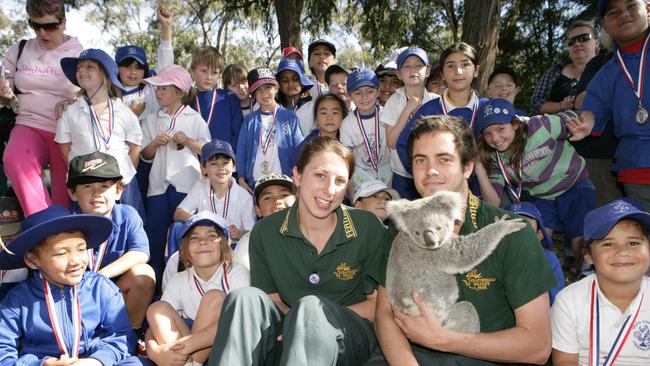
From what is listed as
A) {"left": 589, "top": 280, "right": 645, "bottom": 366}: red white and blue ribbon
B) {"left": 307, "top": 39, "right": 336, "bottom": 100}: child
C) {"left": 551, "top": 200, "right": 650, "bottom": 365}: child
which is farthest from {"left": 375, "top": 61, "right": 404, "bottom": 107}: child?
{"left": 589, "top": 280, "right": 645, "bottom": 366}: red white and blue ribbon

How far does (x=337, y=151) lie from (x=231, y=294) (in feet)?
3.53

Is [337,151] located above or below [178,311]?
above

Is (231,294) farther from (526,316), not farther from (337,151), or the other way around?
(526,316)

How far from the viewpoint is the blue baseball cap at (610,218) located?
2.98 metres

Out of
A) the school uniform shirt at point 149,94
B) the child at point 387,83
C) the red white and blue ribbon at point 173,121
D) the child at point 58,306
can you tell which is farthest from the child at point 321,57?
the child at point 58,306

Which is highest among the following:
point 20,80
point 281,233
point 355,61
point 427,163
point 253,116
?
point 355,61

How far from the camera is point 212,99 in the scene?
245 inches

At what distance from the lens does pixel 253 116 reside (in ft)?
19.7

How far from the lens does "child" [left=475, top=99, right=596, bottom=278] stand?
4.52 meters

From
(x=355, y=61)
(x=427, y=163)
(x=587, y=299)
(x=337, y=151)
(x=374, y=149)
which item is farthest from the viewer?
(x=355, y=61)

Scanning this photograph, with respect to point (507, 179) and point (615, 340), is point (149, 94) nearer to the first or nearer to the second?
point (507, 179)

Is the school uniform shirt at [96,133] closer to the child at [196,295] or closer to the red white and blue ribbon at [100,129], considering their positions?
Answer: the red white and blue ribbon at [100,129]

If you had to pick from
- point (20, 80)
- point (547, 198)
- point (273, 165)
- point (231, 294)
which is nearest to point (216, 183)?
point (273, 165)

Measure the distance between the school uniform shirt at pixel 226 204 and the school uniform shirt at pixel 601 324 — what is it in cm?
303
